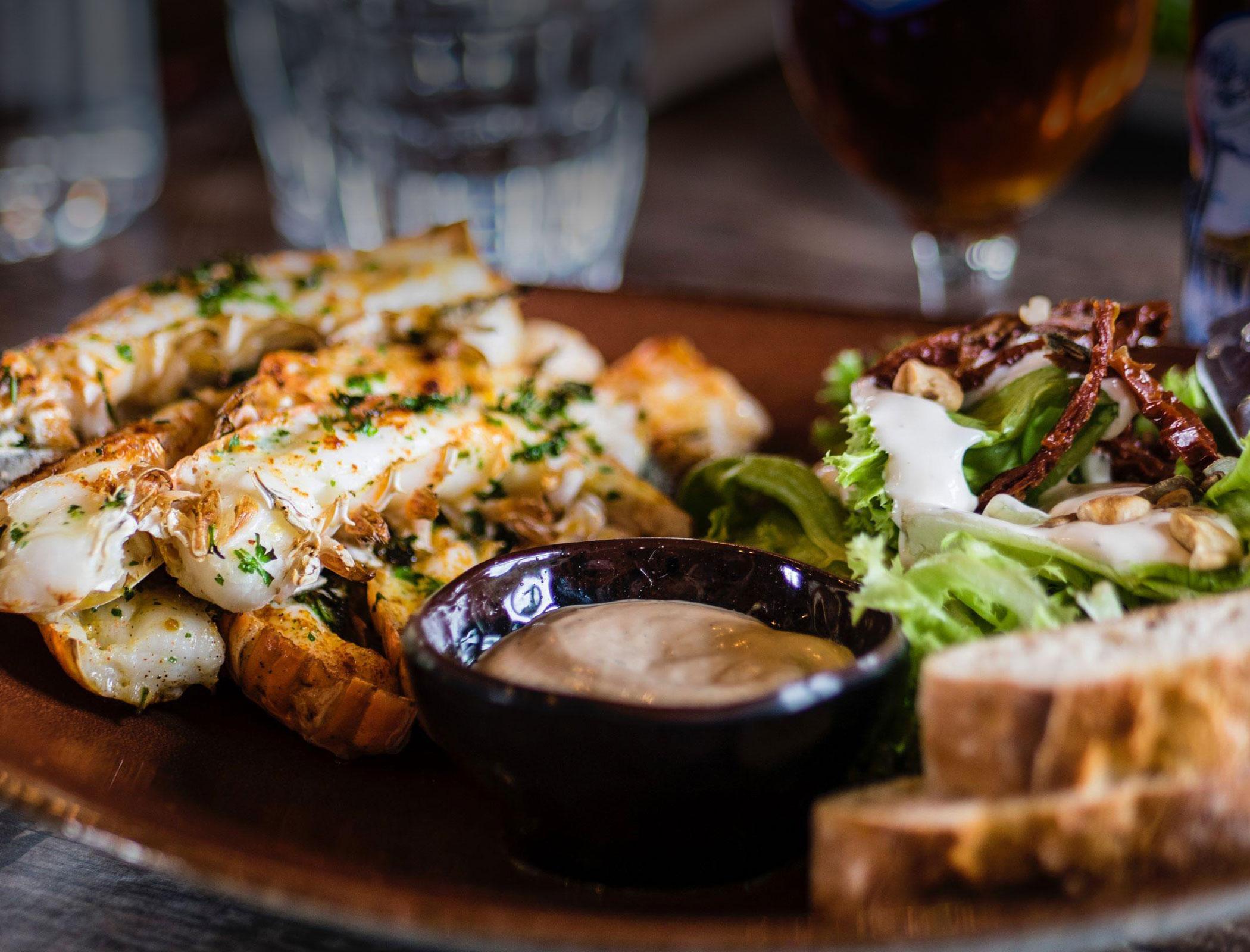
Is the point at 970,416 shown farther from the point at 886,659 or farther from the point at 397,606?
the point at 397,606

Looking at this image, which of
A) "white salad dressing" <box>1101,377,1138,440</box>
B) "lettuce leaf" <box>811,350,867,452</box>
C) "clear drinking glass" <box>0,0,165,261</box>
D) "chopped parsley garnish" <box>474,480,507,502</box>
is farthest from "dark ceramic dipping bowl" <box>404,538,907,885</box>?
"clear drinking glass" <box>0,0,165,261</box>

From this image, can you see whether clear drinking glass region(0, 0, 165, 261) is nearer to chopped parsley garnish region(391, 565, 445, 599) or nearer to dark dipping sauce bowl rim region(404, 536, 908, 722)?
chopped parsley garnish region(391, 565, 445, 599)

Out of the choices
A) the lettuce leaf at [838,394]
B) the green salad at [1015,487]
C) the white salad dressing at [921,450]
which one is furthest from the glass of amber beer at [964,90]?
the white salad dressing at [921,450]

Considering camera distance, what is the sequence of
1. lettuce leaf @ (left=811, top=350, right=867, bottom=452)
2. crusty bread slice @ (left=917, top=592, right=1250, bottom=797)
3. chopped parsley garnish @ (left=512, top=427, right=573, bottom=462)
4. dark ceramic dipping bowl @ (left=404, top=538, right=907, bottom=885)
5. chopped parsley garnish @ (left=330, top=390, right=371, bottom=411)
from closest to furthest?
crusty bread slice @ (left=917, top=592, right=1250, bottom=797) < dark ceramic dipping bowl @ (left=404, top=538, right=907, bottom=885) < chopped parsley garnish @ (left=330, top=390, right=371, bottom=411) < chopped parsley garnish @ (left=512, top=427, right=573, bottom=462) < lettuce leaf @ (left=811, top=350, right=867, bottom=452)

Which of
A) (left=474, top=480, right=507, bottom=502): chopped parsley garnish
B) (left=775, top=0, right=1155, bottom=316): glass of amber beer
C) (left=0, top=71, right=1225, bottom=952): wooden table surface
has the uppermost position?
(left=775, top=0, right=1155, bottom=316): glass of amber beer

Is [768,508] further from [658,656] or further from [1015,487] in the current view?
[658,656]

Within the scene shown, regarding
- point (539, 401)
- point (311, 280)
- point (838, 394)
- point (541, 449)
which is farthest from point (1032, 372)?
point (311, 280)

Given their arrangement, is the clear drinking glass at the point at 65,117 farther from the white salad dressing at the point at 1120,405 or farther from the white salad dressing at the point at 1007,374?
the white salad dressing at the point at 1120,405
